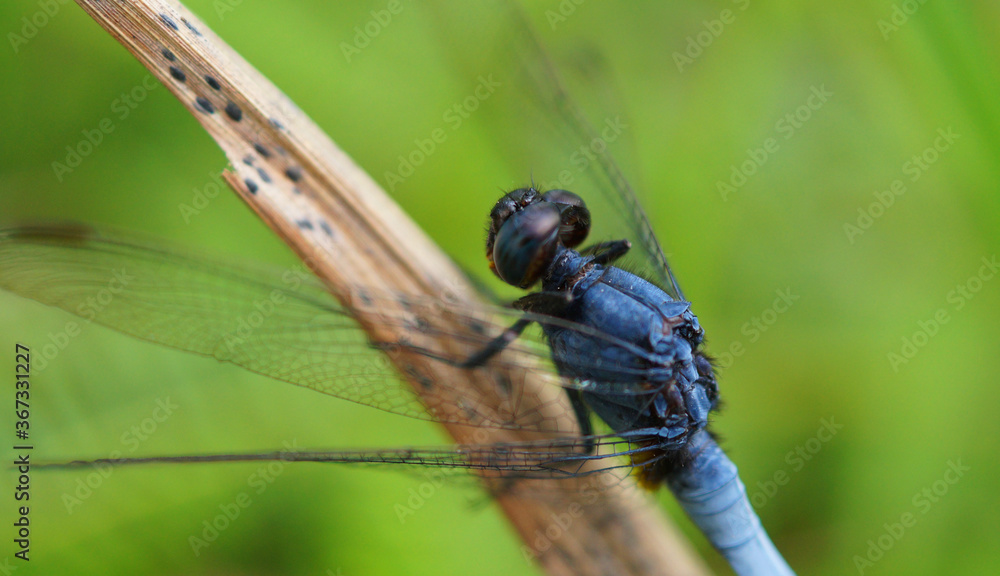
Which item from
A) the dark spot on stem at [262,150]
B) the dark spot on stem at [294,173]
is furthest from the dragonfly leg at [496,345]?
the dark spot on stem at [262,150]

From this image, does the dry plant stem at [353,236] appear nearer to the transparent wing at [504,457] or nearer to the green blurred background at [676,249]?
the transparent wing at [504,457]

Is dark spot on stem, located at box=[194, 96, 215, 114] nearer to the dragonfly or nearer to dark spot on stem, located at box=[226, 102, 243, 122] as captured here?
dark spot on stem, located at box=[226, 102, 243, 122]

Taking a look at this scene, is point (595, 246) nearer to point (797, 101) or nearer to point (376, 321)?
point (376, 321)

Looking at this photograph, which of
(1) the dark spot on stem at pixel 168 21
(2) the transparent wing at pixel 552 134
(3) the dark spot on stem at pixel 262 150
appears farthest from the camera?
(2) the transparent wing at pixel 552 134

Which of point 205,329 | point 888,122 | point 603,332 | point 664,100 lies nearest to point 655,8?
point 664,100

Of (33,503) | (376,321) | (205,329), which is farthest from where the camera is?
(33,503)
